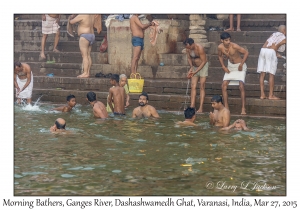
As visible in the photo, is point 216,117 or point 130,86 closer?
point 216,117

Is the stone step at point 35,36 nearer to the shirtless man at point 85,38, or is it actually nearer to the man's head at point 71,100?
the shirtless man at point 85,38

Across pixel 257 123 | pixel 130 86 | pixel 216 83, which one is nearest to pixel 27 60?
pixel 130 86

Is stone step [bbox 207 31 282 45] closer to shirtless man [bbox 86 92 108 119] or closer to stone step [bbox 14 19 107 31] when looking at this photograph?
shirtless man [bbox 86 92 108 119]

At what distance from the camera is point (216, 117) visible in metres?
13.3

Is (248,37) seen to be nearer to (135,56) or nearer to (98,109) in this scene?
(135,56)

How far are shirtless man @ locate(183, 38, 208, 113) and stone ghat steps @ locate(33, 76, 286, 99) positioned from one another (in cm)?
55

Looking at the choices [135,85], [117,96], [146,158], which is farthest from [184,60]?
[146,158]

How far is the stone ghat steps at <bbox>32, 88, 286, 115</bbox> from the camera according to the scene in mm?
14797

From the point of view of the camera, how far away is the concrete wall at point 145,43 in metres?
17.9

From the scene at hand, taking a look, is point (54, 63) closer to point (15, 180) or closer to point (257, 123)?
point (257, 123)

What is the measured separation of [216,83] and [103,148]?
4.88 meters

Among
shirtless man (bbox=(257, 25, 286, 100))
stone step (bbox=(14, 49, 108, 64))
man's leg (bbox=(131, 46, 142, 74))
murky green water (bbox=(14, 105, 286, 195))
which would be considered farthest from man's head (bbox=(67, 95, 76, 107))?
shirtless man (bbox=(257, 25, 286, 100))

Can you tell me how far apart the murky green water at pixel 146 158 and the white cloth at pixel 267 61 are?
50.6 inches

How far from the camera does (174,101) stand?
1579 cm
